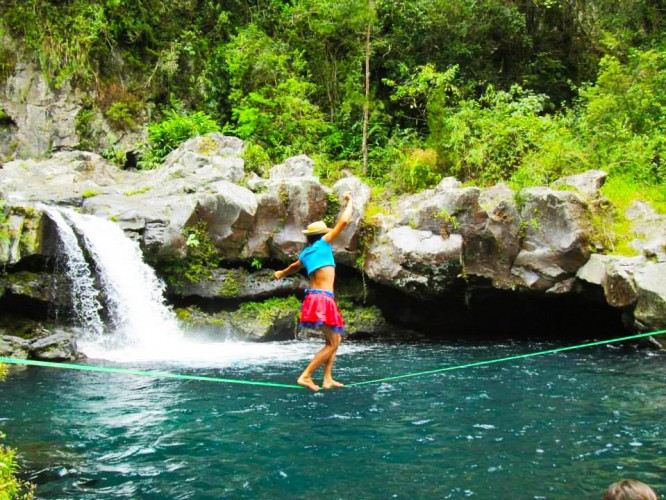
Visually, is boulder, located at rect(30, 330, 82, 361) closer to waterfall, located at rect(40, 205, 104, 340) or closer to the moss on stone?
waterfall, located at rect(40, 205, 104, 340)

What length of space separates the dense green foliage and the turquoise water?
27.9 feet

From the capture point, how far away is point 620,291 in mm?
12031

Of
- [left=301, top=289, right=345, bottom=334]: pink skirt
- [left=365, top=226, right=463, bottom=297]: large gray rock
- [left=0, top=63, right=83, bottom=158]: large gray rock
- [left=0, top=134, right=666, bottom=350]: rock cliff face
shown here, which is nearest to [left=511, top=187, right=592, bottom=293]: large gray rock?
[left=0, top=134, right=666, bottom=350]: rock cliff face

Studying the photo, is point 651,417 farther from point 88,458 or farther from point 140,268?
point 140,268

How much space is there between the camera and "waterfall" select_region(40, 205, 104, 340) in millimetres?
12789

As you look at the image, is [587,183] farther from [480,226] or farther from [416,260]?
[416,260]

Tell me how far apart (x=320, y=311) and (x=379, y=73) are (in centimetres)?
1799

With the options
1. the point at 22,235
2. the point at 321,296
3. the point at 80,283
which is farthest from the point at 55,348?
the point at 321,296

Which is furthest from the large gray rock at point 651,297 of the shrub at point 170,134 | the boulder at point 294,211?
the shrub at point 170,134

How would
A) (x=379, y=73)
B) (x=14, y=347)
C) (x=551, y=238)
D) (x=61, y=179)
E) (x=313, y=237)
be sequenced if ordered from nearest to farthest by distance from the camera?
1. (x=313, y=237)
2. (x=14, y=347)
3. (x=551, y=238)
4. (x=61, y=179)
5. (x=379, y=73)

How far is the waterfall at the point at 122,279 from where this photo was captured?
13094 mm

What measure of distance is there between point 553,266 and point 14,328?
11.7 meters

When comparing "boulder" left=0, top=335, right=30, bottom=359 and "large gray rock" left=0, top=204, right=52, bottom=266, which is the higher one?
"large gray rock" left=0, top=204, right=52, bottom=266

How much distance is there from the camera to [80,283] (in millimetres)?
13016
